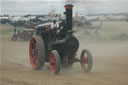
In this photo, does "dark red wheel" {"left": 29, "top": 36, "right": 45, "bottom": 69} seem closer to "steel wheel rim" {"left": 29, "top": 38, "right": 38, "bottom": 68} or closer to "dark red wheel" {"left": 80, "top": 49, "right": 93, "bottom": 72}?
"steel wheel rim" {"left": 29, "top": 38, "right": 38, "bottom": 68}

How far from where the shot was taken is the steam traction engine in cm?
684

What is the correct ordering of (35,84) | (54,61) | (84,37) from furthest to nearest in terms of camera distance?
(84,37) < (54,61) < (35,84)

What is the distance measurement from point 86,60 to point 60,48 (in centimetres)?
93

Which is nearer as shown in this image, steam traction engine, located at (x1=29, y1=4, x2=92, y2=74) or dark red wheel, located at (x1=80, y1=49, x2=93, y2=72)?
dark red wheel, located at (x1=80, y1=49, x2=93, y2=72)

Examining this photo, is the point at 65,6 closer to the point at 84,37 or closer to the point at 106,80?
the point at 106,80

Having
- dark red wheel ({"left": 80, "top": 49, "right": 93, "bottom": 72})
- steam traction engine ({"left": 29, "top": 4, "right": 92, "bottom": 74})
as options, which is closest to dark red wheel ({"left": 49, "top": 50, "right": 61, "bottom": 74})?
steam traction engine ({"left": 29, "top": 4, "right": 92, "bottom": 74})

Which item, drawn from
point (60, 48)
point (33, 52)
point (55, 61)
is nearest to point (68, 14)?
point (60, 48)

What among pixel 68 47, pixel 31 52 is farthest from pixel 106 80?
pixel 31 52

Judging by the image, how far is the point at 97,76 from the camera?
632 cm

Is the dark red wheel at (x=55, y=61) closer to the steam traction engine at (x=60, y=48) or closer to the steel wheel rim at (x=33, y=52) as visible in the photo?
the steam traction engine at (x=60, y=48)

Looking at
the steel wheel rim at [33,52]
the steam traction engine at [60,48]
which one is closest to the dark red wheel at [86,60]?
the steam traction engine at [60,48]

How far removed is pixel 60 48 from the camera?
23.7 ft

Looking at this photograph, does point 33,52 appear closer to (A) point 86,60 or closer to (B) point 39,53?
(B) point 39,53

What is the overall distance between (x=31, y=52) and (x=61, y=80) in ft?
9.46
